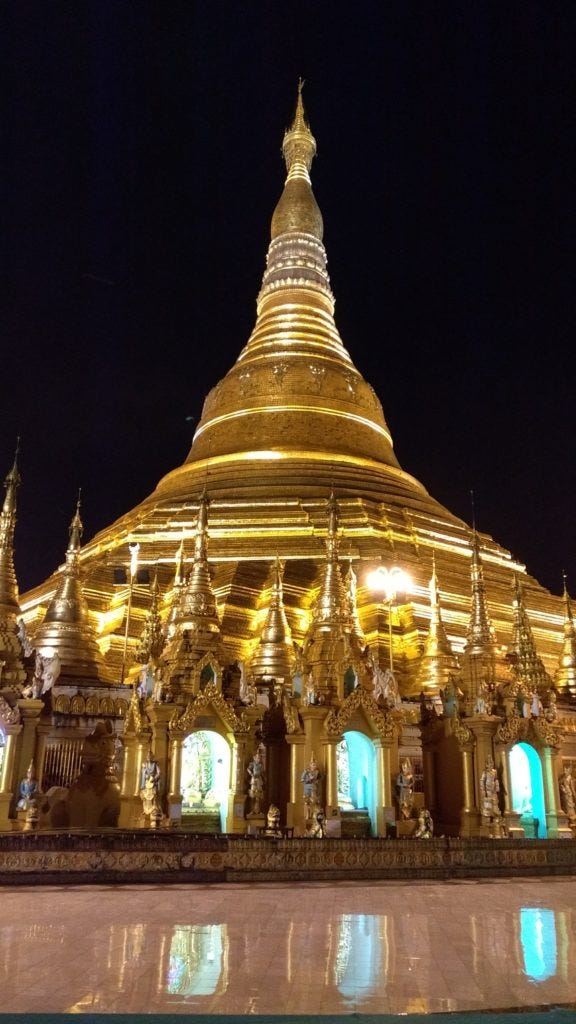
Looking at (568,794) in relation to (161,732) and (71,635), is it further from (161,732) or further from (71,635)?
(71,635)

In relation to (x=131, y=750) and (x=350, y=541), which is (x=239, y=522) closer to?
(x=350, y=541)

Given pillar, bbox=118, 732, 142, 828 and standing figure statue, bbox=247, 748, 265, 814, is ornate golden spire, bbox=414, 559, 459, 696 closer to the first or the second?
standing figure statue, bbox=247, 748, 265, 814

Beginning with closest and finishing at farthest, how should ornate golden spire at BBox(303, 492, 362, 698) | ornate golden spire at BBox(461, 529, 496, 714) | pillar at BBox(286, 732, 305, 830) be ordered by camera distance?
pillar at BBox(286, 732, 305, 830), ornate golden spire at BBox(303, 492, 362, 698), ornate golden spire at BBox(461, 529, 496, 714)

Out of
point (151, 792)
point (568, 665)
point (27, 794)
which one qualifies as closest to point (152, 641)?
point (27, 794)

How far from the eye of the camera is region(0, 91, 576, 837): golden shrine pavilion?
14.4 m

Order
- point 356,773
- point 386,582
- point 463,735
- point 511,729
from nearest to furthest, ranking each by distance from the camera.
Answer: point 356,773 < point 463,735 < point 511,729 < point 386,582

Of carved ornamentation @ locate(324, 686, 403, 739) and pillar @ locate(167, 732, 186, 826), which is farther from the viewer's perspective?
carved ornamentation @ locate(324, 686, 403, 739)

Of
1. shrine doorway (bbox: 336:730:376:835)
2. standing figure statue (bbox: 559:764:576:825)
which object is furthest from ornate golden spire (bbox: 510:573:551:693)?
shrine doorway (bbox: 336:730:376:835)

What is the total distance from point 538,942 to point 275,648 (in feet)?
44.7

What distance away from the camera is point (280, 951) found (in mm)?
5762

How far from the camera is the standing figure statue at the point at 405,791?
575 inches

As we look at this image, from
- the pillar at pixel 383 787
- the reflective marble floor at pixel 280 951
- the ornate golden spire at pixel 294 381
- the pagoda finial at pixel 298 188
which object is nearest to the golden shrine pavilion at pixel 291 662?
the pillar at pixel 383 787

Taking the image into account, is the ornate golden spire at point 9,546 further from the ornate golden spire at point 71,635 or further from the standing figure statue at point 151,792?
the standing figure statue at point 151,792

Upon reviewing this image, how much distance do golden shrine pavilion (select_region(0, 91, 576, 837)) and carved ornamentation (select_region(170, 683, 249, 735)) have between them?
37 millimetres
